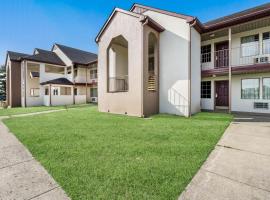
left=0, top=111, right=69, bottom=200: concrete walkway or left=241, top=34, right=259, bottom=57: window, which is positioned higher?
left=241, top=34, right=259, bottom=57: window

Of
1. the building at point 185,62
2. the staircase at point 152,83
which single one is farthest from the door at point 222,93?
the staircase at point 152,83

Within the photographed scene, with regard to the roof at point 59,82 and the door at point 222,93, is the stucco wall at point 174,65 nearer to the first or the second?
the door at point 222,93

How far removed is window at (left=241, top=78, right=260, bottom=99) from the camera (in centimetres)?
1104

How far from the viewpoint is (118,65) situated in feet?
47.5

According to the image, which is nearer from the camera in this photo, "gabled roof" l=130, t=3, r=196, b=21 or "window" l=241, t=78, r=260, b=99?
"gabled roof" l=130, t=3, r=196, b=21

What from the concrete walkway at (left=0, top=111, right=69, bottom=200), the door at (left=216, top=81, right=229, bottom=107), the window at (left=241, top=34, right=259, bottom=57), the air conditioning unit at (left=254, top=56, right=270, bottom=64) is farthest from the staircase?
the concrete walkway at (left=0, top=111, right=69, bottom=200)

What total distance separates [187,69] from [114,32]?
6281mm

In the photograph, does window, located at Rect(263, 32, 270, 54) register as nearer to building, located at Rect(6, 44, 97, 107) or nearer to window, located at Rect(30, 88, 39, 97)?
building, located at Rect(6, 44, 97, 107)

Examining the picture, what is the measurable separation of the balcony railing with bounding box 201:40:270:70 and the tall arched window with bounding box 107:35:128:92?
6867 millimetres

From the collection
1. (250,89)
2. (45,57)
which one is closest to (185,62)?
(250,89)

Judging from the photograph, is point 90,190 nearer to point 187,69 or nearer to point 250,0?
point 187,69

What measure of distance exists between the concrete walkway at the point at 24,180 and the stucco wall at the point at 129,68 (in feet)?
22.6

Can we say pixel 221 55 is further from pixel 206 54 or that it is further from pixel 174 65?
pixel 174 65

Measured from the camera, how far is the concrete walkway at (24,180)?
100 inches
